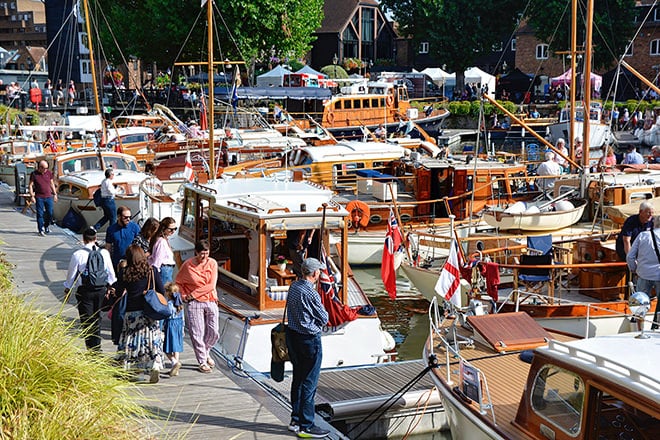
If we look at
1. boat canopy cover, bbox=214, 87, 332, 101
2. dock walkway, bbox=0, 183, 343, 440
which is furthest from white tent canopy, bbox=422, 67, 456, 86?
dock walkway, bbox=0, 183, 343, 440

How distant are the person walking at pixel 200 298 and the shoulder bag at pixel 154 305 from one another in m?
0.56

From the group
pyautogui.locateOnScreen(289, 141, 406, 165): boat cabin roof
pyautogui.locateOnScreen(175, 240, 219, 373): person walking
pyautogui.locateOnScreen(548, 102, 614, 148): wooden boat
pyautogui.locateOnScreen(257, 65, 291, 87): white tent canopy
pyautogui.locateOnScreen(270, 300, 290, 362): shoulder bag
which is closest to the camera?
pyautogui.locateOnScreen(270, 300, 290, 362): shoulder bag

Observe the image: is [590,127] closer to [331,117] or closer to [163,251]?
[331,117]

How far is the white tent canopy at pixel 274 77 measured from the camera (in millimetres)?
51812

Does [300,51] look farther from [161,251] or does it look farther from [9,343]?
[9,343]

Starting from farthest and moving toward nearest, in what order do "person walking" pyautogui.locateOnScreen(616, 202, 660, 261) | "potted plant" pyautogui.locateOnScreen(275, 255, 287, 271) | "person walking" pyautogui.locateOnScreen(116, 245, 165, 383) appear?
1. "potted plant" pyautogui.locateOnScreen(275, 255, 287, 271)
2. "person walking" pyautogui.locateOnScreen(616, 202, 660, 261)
3. "person walking" pyautogui.locateOnScreen(116, 245, 165, 383)

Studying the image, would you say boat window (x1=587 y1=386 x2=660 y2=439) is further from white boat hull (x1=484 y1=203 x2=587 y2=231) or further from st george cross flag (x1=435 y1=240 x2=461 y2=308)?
white boat hull (x1=484 y1=203 x2=587 y2=231)

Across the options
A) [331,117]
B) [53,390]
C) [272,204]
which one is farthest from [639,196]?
[331,117]

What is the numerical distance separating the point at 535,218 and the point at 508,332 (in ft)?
29.0

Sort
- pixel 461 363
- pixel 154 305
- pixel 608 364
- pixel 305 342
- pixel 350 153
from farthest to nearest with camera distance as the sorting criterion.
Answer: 1. pixel 350 153
2. pixel 154 305
3. pixel 461 363
4. pixel 305 342
5. pixel 608 364

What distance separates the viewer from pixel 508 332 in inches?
427

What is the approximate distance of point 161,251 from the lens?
12070 mm

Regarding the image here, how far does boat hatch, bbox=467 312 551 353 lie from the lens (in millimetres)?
10570

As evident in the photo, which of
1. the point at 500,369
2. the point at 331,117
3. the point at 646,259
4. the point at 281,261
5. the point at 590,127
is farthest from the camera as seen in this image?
the point at 590,127
